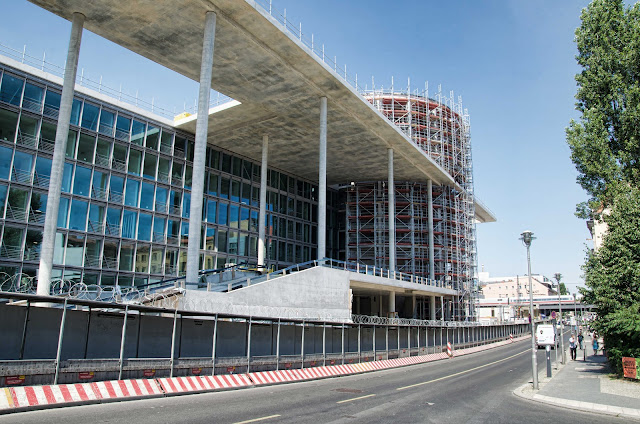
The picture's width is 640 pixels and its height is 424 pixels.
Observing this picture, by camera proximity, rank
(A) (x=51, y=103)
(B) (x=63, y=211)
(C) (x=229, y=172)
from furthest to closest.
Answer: (C) (x=229, y=172), (B) (x=63, y=211), (A) (x=51, y=103)

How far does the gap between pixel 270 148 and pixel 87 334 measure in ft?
112

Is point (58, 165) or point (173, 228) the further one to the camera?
point (173, 228)

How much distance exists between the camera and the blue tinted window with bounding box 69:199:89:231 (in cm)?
3384

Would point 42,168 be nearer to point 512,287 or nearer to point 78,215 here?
point 78,215

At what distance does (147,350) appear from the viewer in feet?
54.5

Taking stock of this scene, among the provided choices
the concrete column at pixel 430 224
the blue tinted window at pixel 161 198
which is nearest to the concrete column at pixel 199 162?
the blue tinted window at pixel 161 198

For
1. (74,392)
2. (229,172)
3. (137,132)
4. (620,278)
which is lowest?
(74,392)

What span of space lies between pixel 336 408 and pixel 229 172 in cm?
3732

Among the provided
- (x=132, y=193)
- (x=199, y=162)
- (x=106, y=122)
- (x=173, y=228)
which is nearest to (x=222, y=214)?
(x=173, y=228)

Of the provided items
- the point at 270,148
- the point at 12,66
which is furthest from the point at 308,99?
the point at 12,66

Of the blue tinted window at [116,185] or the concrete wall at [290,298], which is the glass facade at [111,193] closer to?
the blue tinted window at [116,185]

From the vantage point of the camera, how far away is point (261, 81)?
114ft

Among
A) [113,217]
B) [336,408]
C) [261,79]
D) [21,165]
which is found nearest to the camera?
[336,408]

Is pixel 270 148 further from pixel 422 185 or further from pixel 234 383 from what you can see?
pixel 234 383
